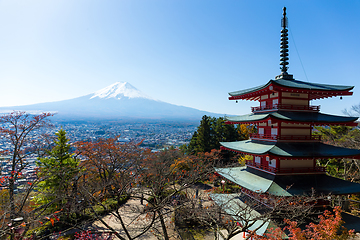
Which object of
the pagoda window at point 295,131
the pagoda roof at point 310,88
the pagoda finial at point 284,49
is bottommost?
the pagoda window at point 295,131

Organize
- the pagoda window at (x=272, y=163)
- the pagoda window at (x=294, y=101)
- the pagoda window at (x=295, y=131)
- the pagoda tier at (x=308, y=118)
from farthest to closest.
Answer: the pagoda window at (x=294, y=101)
the pagoda window at (x=295, y=131)
the pagoda window at (x=272, y=163)
the pagoda tier at (x=308, y=118)

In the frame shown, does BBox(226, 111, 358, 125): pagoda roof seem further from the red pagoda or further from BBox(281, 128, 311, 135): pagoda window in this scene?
BBox(281, 128, 311, 135): pagoda window

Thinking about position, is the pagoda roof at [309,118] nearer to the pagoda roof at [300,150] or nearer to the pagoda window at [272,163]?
the pagoda roof at [300,150]

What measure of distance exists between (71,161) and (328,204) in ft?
54.6

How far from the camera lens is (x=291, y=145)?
9164 millimetres

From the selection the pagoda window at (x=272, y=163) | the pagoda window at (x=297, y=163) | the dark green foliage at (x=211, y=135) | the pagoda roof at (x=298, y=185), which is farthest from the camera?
the dark green foliage at (x=211, y=135)

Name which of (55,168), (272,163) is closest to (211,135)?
(272,163)

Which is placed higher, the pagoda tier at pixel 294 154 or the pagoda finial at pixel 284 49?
the pagoda finial at pixel 284 49

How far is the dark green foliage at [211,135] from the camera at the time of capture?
27.1 meters

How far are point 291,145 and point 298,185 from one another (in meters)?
1.90

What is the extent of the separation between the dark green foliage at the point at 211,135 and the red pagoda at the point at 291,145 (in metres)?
16.5

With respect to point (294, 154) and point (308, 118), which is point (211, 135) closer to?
point (308, 118)

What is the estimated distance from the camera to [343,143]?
16.4 m

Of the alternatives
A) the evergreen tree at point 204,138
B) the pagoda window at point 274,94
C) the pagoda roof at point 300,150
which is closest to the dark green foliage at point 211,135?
the evergreen tree at point 204,138
